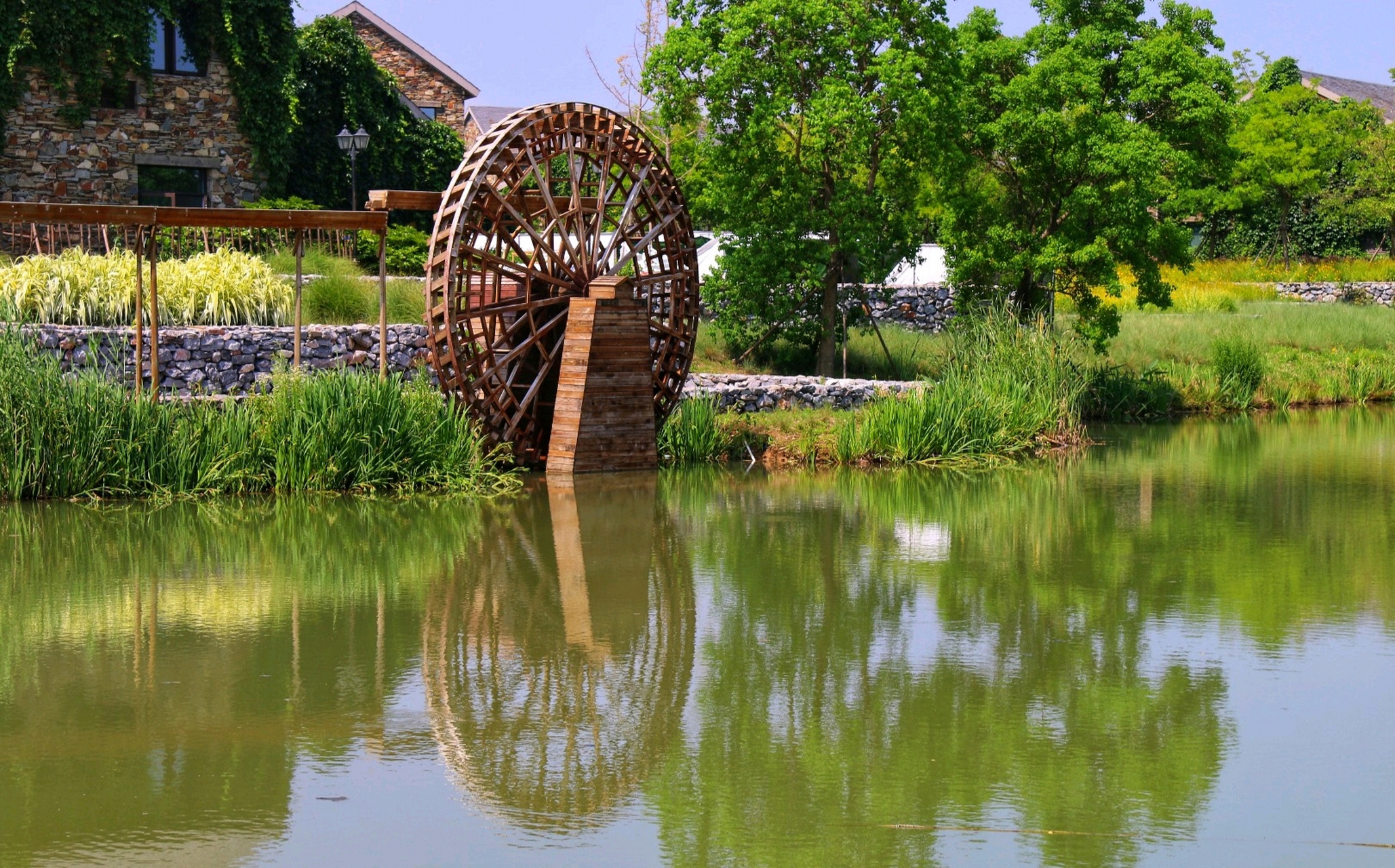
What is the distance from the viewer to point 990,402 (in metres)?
18.4

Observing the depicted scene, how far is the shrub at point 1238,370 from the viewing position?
24859mm

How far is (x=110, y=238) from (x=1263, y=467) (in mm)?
17959

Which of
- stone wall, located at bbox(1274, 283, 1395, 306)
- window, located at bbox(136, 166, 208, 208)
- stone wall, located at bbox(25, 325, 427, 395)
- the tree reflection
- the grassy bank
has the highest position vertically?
window, located at bbox(136, 166, 208, 208)

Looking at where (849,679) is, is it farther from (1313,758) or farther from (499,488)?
(499,488)

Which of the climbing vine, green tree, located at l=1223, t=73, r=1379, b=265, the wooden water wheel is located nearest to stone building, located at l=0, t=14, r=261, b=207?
the climbing vine

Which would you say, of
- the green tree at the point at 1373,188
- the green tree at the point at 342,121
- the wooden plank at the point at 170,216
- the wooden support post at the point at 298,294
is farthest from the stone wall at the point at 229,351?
the green tree at the point at 1373,188

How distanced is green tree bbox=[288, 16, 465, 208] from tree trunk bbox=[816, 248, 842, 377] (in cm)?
1282

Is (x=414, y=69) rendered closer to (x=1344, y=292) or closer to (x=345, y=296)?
(x=345, y=296)

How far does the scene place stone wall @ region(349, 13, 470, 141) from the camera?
1578 inches

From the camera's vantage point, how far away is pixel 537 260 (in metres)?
16.7

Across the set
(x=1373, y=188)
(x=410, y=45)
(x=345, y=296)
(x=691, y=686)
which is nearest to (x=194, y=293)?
(x=345, y=296)

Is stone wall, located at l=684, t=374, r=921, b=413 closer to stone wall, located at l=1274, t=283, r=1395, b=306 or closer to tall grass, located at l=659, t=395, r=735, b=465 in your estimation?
tall grass, located at l=659, t=395, r=735, b=465

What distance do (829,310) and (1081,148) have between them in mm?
4053

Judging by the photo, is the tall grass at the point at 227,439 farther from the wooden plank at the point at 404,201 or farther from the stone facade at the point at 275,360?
the wooden plank at the point at 404,201
